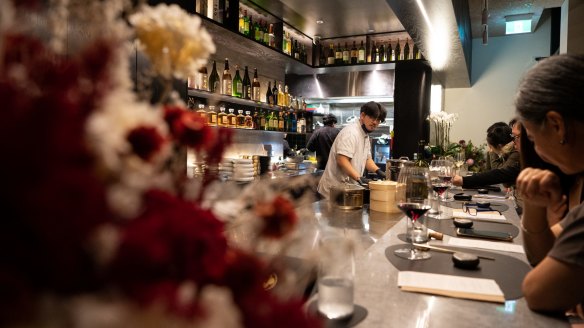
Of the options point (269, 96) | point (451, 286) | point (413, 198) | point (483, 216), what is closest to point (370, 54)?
point (269, 96)

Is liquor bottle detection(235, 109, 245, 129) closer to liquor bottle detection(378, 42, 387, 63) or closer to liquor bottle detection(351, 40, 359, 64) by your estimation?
liquor bottle detection(351, 40, 359, 64)

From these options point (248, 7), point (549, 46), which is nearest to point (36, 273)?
point (248, 7)

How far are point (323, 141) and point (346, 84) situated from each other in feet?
3.82

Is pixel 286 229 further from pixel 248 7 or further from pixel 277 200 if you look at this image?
pixel 248 7

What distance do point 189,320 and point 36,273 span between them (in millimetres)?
107

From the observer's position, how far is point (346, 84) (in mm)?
5898

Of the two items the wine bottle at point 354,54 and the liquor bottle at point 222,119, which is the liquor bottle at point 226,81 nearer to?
the liquor bottle at point 222,119

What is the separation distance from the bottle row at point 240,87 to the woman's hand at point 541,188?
107 inches

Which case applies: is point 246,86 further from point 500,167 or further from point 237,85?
point 500,167

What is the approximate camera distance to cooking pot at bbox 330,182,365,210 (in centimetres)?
225

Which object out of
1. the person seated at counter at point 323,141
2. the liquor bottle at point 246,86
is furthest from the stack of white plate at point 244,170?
the person seated at counter at point 323,141

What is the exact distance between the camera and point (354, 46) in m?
5.62

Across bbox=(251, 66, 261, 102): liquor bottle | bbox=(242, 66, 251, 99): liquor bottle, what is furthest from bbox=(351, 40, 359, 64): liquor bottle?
bbox=(242, 66, 251, 99): liquor bottle

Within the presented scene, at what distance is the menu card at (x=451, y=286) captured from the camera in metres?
1.00
